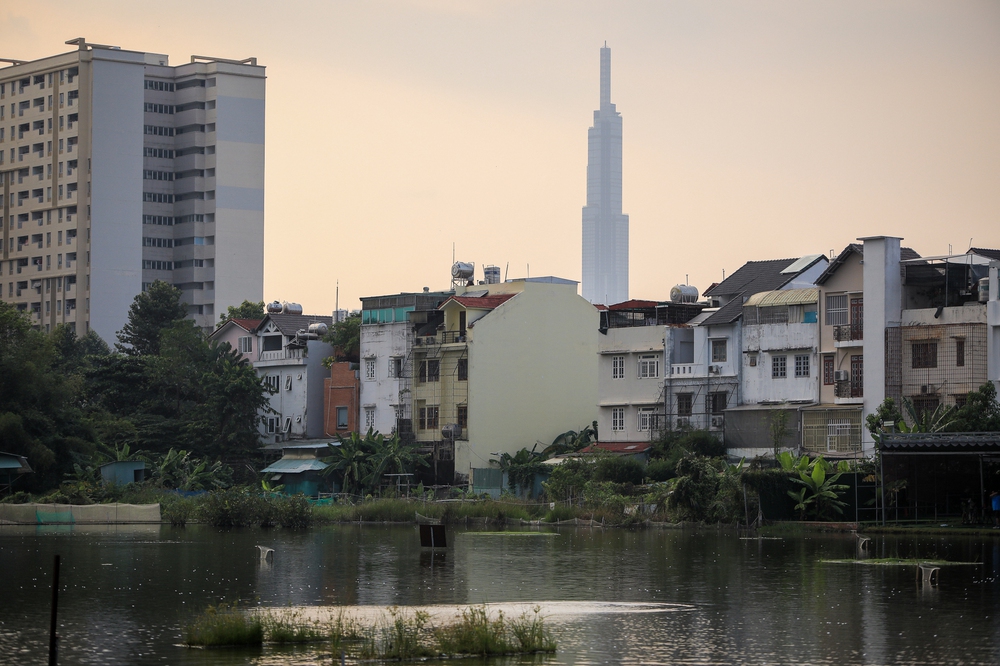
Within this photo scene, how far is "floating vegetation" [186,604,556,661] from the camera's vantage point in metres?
26.4

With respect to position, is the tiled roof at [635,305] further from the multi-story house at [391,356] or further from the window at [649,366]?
the multi-story house at [391,356]

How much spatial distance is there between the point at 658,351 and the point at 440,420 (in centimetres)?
1462

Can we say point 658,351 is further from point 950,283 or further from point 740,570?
point 740,570

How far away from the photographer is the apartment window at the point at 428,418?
293 ft

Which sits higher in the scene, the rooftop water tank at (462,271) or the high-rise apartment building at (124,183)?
the high-rise apartment building at (124,183)

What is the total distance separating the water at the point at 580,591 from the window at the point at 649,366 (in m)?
24.2

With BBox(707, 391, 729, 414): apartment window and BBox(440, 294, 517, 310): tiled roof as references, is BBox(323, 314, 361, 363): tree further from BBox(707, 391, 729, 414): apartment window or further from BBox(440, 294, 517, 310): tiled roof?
BBox(707, 391, 729, 414): apartment window

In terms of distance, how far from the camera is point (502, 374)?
88.7 m

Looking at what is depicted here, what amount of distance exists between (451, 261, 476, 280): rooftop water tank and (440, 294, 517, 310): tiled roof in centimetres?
651

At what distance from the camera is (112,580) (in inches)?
1578

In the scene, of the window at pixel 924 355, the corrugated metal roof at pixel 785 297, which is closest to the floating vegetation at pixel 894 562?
the window at pixel 924 355

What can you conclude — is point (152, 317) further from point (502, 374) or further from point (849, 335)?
point (849, 335)

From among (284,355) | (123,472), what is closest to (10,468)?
(123,472)

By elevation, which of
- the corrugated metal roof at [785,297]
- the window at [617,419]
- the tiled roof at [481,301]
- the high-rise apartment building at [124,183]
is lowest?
the window at [617,419]
